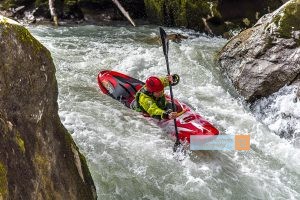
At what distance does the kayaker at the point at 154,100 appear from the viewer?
21.7 ft

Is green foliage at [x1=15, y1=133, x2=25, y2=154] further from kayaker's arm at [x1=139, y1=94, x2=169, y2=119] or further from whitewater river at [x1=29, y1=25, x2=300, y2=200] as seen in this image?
kayaker's arm at [x1=139, y1=94, x2=169, y2=119]

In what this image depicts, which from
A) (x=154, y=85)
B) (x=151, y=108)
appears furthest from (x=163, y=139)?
(x=154, y=85)

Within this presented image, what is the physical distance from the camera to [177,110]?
7359 mm

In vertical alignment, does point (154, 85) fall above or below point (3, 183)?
below

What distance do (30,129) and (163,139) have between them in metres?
4.05

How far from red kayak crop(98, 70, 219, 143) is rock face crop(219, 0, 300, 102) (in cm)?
191

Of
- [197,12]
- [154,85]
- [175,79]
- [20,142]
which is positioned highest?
[197,12]

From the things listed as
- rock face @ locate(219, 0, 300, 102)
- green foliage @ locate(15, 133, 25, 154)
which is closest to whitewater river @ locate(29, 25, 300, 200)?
rock face @ locate(219, 0, 300, 102)

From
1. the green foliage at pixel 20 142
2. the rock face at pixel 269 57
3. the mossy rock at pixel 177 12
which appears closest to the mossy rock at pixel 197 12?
the mossy rock at pixel 177 12

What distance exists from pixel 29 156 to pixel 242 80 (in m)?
6.61

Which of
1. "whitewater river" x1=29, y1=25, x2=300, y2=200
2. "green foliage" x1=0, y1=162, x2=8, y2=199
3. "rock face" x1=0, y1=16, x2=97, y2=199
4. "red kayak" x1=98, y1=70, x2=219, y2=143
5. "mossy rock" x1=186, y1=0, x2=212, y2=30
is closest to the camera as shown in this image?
"green foliage" x1=0, y1=162, x2=8, y2=199

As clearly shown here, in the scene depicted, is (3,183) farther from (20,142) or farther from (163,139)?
(163,139)

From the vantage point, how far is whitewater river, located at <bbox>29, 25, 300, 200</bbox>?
565 centimetres

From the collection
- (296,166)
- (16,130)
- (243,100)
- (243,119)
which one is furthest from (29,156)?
(243,100)
